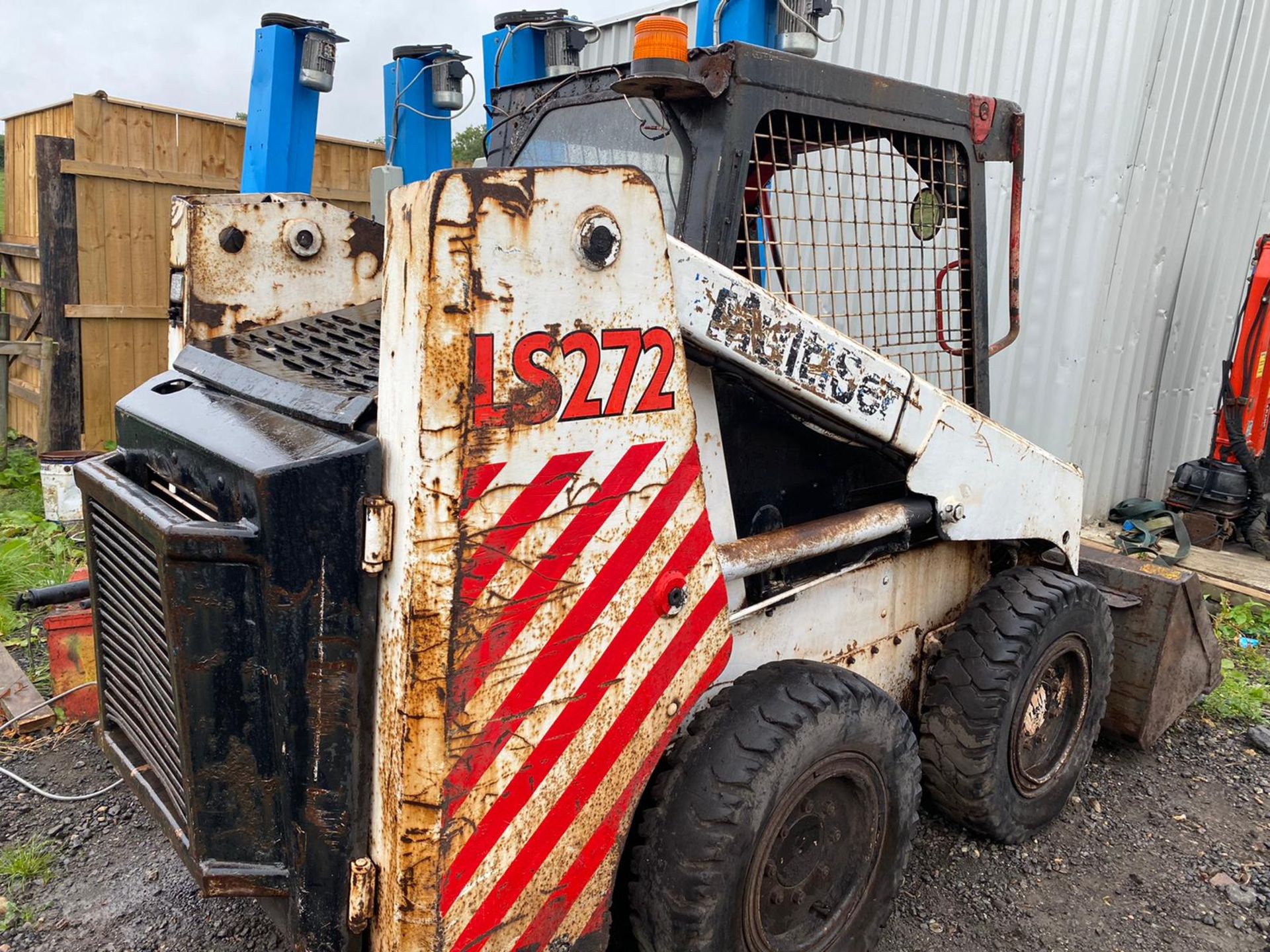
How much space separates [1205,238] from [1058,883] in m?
4.27

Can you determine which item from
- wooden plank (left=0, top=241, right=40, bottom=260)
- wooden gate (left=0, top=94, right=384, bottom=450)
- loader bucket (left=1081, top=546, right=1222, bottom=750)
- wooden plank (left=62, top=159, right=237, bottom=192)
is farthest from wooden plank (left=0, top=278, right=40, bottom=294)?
loader bucket (left=1081, top=546, right=1222, bottom=750)

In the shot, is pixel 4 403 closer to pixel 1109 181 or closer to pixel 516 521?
pixel 516 521

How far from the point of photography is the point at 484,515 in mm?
1448

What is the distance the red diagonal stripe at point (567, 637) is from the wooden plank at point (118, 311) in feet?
19.9

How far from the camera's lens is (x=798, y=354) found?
187 centimetres

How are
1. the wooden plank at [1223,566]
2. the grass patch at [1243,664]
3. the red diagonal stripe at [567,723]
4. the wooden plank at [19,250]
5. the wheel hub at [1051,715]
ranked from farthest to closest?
the wooden plank at [19,250] → the wooden plank at [1223,566] → the grass patch at [1243,664] → the wheel hub at [1051,715] → the red diagonal stripe at [567,723]

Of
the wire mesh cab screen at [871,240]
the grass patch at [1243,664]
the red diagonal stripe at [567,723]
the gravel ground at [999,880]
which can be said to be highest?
the wire mesh cab screen at [871,240]

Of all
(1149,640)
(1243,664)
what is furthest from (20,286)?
(1243,664)

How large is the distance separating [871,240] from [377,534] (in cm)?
144

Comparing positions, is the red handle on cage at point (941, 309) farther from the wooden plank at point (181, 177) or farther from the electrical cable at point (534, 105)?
the wooden plank at point (181, 177)

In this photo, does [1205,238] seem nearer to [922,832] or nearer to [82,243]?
[922,832]

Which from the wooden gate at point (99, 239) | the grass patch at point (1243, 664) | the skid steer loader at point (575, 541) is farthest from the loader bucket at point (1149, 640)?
the wooden gate at point (99, 239)

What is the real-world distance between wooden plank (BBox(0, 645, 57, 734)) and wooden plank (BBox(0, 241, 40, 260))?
4186 mm

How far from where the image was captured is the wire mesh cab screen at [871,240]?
2.09 metres
